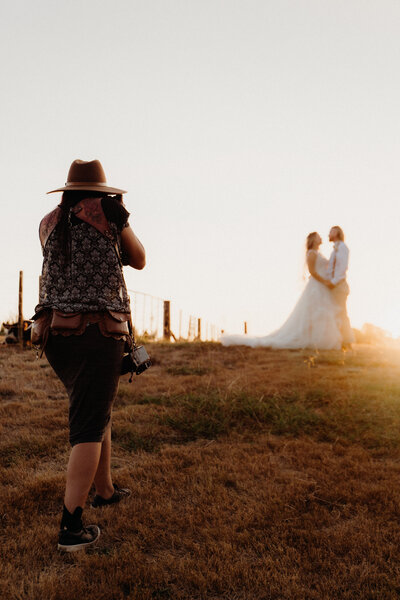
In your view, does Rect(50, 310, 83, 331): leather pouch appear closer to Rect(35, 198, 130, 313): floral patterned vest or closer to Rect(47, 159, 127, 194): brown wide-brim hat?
Rect(35, 198, 130, 313): floral patterned vest

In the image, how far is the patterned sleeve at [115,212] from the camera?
96.2 inches

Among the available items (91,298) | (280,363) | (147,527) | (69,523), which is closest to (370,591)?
(147,527)

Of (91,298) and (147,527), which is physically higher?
(91,298)

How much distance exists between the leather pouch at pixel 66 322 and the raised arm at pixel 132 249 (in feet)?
1.38

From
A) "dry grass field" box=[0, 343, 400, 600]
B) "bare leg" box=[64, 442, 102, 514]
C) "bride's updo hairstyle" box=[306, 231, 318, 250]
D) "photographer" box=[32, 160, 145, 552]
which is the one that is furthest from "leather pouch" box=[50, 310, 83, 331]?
"bride's updo hairstyle" box=[306, 231, 318, 250]

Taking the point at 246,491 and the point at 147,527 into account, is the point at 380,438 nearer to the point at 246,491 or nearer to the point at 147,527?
the point at 246,491

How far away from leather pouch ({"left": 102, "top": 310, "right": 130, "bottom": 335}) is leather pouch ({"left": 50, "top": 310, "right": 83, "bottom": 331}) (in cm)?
12

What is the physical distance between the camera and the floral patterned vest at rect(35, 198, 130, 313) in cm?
242

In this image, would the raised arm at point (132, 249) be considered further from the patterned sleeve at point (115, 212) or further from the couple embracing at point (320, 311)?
the couple embracing at point (320, 311)

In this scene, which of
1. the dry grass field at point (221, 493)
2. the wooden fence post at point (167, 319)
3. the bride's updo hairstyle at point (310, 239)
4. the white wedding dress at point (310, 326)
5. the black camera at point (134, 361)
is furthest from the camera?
the wooden fence post at point (167, 319)

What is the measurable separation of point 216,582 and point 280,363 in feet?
18.2

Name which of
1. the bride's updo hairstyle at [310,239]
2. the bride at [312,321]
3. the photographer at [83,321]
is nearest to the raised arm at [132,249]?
the photographer at [83,321]

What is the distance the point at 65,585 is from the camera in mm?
2141

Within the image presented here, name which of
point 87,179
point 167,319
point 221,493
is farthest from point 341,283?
point 87,179
